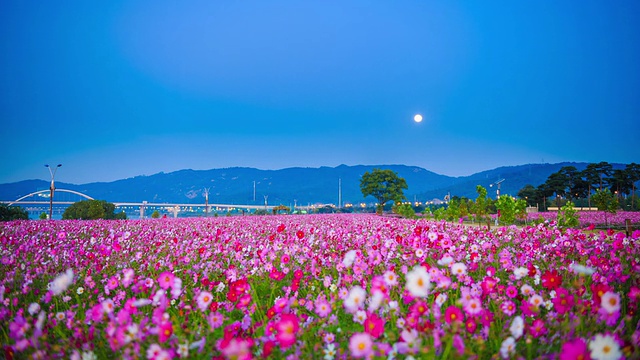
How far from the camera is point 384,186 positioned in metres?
71.1

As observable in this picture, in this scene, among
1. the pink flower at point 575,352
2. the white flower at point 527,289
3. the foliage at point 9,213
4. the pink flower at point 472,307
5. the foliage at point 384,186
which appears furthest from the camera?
the foliage at point 384,186

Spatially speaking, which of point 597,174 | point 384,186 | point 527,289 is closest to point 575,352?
point 527,289

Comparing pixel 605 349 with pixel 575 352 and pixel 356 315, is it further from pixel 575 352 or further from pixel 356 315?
pixel 356 315

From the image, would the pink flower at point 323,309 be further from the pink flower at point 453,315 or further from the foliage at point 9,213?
the foliage at point 9,213

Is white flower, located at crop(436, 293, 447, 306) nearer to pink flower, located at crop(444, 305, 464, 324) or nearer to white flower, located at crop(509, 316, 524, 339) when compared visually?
pink flower, located at crop(444, 305, 464, 324)

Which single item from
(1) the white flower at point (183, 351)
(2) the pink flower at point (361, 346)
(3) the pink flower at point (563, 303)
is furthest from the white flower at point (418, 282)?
(1) the white flower at point (183, 351)

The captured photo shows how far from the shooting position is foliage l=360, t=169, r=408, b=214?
7038 centimetres

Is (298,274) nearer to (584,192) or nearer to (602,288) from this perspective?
(602,288)

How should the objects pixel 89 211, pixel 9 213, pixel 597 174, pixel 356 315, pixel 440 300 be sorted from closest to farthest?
pixel 356 315 → pixel 440 300 → pixel 9 213 → pixel 89 211 → pixel 597 174

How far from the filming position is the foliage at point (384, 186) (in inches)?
2771

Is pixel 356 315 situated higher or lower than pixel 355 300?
lower

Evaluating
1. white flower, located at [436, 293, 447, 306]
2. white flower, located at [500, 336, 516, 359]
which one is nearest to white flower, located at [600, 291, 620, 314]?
white flower, located at [500, 336, 516, 359]

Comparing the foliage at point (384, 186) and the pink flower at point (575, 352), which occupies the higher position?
the foliage at point (384, 186)

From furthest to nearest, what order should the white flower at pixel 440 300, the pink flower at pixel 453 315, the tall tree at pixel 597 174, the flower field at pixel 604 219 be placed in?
the tall tree at pixel 597 174, the flower field at pixel 604 219, the white flower at pixel 440 300, the pink flower at pixel 453 315
